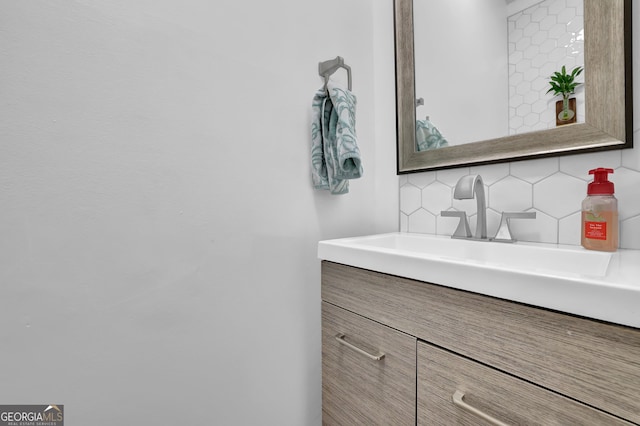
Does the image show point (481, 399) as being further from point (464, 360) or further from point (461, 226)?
point (461, 226)

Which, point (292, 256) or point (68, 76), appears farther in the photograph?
point (292, 256)

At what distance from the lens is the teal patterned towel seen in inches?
36.0

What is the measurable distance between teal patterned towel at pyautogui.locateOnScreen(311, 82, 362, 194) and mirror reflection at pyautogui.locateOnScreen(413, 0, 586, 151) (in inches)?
14.1

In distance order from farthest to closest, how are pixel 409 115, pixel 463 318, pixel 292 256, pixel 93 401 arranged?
1. pixel 409 115
2. pixel 292 256
3. pixel 93 401
4. pixel 463 318

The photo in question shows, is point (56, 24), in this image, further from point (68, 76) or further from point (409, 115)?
point (409, 115)

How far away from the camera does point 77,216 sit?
25.5 inches

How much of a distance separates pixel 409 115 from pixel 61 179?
3.65ft

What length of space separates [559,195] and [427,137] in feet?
1.55

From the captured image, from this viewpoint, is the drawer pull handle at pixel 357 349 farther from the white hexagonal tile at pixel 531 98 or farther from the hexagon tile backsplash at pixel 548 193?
the white hexagonal tile at pixel 531 98

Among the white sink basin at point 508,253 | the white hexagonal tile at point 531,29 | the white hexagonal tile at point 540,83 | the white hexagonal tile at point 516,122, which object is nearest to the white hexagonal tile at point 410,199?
the white sink basin at point 508,253

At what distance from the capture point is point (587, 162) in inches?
30.0

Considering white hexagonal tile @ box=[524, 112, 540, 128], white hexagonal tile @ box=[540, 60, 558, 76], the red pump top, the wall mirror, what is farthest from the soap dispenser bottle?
white hexagonal tile @ box=[540, 60, 558, 76]

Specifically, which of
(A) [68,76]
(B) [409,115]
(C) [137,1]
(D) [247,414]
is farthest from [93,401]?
(B) [409,115]

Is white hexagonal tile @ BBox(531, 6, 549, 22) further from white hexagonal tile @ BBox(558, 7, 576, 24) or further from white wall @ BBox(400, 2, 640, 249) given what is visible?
white wall @ BBox(400, 2, 640, 249)
